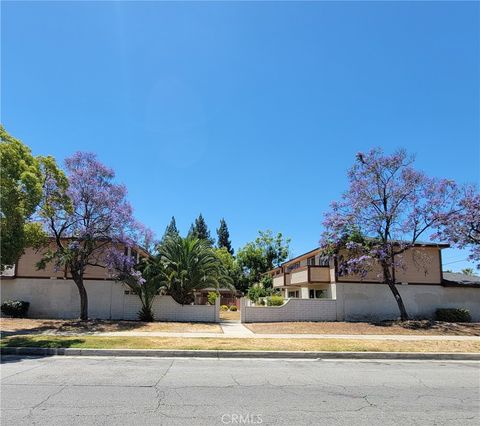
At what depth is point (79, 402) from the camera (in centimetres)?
670

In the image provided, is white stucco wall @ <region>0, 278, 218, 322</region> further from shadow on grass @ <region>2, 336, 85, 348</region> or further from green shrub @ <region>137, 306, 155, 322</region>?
shadow on grass @ <region>2, 336, 85, 348</region>

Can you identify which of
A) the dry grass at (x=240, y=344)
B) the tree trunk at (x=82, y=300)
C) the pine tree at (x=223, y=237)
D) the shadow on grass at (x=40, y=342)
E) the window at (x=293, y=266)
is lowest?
the dry grass at (x=240, y=344)

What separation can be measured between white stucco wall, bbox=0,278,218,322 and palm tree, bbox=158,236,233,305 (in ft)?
2.54

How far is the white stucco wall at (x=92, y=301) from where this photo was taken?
2339 centimetres

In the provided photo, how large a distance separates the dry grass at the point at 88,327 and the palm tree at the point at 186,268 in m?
2.90

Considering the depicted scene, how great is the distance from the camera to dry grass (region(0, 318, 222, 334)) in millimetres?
18281

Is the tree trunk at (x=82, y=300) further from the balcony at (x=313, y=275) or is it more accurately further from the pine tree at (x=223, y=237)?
the pine tree at (x=223, y=237)

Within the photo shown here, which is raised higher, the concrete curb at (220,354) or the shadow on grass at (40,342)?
the shadow on grass at (40,342)

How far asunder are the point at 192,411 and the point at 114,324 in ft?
50.3

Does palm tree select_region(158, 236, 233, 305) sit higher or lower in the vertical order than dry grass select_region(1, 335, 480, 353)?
higher

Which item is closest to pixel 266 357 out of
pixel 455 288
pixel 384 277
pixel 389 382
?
pixel 389 382

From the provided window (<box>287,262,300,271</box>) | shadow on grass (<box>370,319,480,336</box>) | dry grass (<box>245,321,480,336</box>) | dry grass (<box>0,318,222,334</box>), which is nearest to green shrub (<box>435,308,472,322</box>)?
shadow on grass (<box>370,319,480,336</box>)

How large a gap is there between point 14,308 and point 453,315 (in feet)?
81.8

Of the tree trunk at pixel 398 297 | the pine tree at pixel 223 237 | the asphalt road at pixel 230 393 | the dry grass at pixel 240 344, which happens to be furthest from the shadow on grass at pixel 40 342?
the pine tree at pixel 223 237
